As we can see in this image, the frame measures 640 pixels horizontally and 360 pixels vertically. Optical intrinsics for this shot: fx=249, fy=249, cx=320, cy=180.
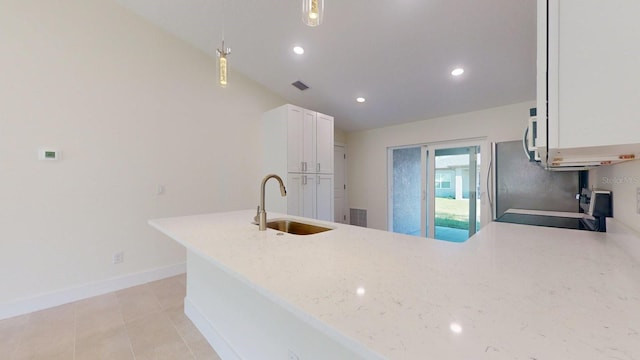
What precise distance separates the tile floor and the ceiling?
3.05m

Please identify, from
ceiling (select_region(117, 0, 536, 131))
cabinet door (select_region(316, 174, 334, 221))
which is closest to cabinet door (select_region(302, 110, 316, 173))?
cabinet door (select_region(316, 174, 334, 221))

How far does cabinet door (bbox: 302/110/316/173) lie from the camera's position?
3.97 m

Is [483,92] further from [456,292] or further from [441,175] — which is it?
[456,292]

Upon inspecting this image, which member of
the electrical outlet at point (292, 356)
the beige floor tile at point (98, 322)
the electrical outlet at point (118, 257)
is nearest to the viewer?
the electrical outlet at point (292, 356)

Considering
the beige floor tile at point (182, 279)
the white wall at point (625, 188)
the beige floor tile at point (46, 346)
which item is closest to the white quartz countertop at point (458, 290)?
the white wall at point (625, 188)

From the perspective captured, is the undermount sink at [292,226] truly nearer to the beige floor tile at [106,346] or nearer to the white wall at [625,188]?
the beige floor tile at [106,346]

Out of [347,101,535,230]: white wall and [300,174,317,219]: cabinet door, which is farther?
[300,174,317,219]: cabinet door

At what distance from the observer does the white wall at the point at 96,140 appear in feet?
7.66

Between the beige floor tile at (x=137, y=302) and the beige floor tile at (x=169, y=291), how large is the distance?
50 millimetres

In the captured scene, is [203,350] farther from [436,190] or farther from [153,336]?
[436,190]

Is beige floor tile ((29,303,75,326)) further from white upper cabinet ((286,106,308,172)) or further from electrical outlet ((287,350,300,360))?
white upper cabinet ((286,106,308,172))

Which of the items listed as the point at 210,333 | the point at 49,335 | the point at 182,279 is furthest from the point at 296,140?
the point at 49,335

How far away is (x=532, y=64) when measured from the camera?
8.63 ft

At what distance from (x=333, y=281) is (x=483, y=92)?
142 inches
